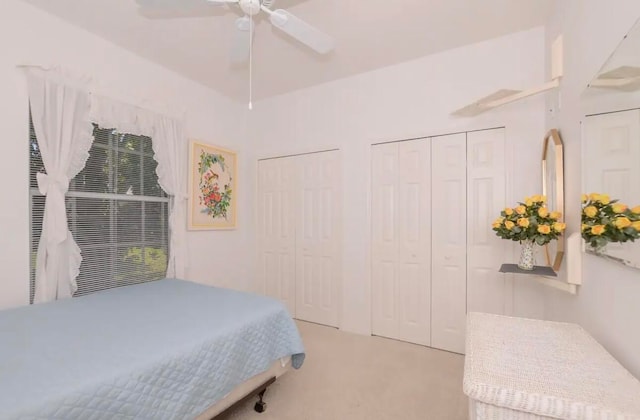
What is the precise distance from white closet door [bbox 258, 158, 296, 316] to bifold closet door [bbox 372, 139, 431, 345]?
1.06 metres

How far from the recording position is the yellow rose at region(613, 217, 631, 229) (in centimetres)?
99

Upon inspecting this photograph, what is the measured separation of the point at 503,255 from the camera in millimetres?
2432

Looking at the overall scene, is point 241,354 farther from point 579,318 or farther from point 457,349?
point 457,349

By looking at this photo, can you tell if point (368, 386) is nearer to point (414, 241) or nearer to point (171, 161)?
point (414, 241)

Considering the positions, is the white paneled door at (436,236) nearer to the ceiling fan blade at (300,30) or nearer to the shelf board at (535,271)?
the shelf board at (535,271)

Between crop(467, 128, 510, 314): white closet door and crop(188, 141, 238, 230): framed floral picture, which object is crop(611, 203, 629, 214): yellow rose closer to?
crop(467, 128, 510, 314): white closet door

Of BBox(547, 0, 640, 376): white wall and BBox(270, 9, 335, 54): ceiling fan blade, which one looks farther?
BBox(270, 9, 335, 54): ceiling fan blade

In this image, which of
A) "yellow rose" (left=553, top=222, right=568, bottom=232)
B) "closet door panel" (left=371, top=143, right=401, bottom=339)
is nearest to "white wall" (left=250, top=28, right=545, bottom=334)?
"closet door panel" (left=371, top=143, right=401, bottom=339)

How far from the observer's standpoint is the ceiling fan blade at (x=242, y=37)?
167 cm

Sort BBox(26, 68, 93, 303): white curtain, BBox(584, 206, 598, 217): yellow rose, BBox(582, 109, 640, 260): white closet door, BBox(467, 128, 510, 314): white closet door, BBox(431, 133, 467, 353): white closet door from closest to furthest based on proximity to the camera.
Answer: BBox(582, 109, 640, 260): white closet door, BBox(584, 206, 598, 217): yellow rose, BBox(26, 68, 93, 303): white curtain, BBox(467, 128, 510, 314): white closet door, BBox(431, 133, 467, 353): white closet door

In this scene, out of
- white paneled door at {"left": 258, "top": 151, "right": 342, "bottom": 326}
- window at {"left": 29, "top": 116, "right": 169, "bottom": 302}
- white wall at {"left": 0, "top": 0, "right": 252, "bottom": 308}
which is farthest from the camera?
white paneled door at {"left": 258, "top": 151, "right": 342, "bottom": 326}

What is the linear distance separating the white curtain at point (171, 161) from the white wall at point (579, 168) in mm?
3119

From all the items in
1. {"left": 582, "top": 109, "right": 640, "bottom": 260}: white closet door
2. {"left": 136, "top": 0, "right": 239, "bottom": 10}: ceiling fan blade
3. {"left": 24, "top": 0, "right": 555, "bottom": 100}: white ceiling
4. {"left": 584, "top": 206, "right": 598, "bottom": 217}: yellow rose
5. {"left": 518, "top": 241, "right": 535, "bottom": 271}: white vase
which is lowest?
{"left": 518, "top": 241, "right": 535, "bottom": 271}: white vase

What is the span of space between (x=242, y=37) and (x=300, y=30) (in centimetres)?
41
